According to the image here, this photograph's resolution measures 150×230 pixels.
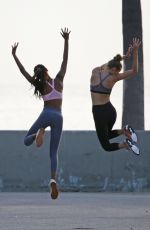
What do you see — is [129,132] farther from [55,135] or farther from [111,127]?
[55,135]

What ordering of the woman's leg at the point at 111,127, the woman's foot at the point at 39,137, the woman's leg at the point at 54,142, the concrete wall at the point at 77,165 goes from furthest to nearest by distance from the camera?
the concrete wall at the point at 77,165
the woman's leg at the point at 111,127
the woman's leg at the point at 54,142
the woman's foot at the point at 39,137

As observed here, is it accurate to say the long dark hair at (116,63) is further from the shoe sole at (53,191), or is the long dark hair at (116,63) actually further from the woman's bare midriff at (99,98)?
the shoe sole at (53,191)

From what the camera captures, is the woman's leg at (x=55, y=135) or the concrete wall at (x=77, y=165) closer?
the woman's leg at (x=55, y=135)

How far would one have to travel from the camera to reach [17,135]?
33250 mm

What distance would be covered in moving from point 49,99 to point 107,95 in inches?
32.5

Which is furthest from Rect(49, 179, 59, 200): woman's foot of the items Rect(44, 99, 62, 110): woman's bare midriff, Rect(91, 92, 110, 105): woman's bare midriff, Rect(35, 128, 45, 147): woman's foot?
Rect(91, 92, 110, 105): woman's bare midriff

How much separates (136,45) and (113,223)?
11.7ft

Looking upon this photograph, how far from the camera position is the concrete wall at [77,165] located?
108 feet

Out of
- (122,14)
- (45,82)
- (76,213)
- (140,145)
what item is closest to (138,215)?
(76,213)

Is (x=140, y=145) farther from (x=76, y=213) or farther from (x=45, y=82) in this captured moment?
(x=45, y=82)

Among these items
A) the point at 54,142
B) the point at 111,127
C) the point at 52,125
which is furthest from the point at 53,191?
the point at 111,127

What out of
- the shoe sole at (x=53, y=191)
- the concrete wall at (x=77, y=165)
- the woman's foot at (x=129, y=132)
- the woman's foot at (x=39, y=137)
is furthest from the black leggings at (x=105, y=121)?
the concrete wall at (x=77, y=165)

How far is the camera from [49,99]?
731 inches

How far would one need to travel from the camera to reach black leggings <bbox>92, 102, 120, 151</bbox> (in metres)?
19.0
